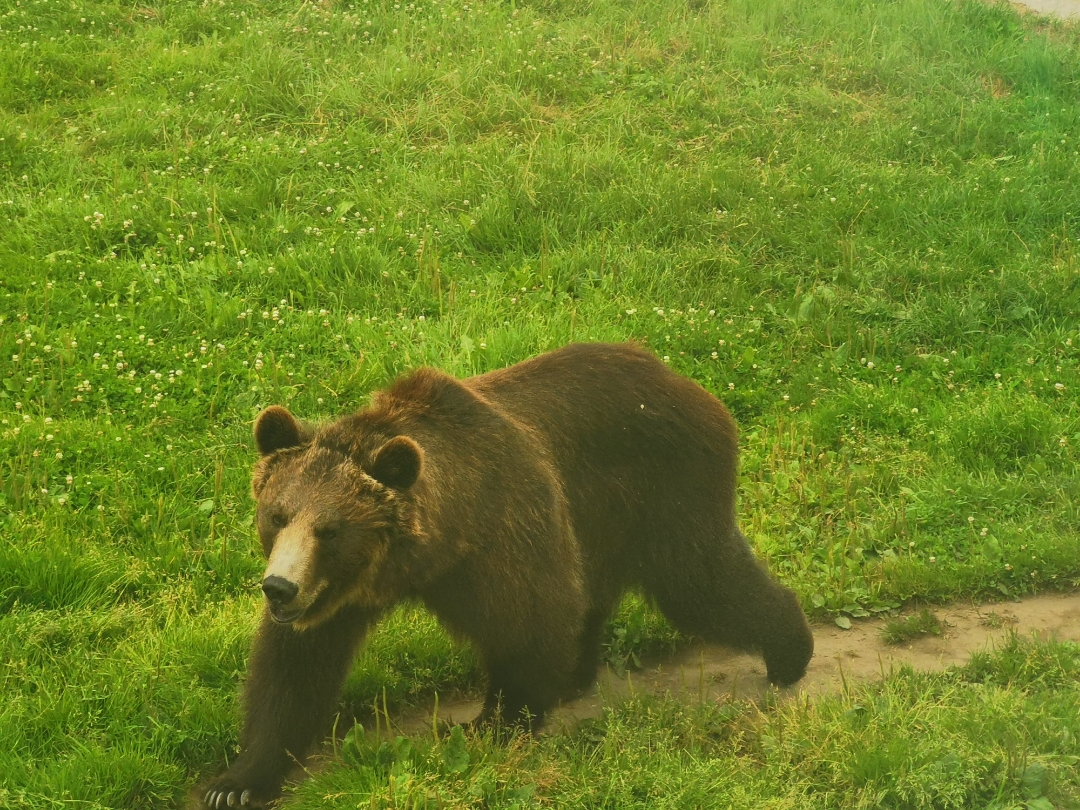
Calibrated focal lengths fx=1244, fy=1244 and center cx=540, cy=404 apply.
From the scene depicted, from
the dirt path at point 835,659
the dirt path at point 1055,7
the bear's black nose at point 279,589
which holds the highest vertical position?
the dirt path at point 1055,7

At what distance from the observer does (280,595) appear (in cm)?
421

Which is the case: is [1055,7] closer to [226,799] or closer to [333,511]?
[333,511]

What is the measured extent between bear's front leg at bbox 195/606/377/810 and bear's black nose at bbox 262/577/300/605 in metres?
0.45

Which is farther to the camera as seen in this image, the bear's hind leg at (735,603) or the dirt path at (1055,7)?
the dirt path at (1055,7)

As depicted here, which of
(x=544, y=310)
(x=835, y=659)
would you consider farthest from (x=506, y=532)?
(x=544, y=310)

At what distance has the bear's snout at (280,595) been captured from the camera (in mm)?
4188

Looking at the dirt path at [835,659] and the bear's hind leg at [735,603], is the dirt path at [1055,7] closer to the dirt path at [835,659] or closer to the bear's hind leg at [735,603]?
the dirt path at [835,659]

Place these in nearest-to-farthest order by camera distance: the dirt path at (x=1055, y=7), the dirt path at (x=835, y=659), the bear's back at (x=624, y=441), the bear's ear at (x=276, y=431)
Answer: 1. the bear's ear at (x=276, y=431)
2. the bear's back at (x=624, y=441)
3. the dirt path at (x=835, y=659)
4. the dirt path at (x=1055, y=7)

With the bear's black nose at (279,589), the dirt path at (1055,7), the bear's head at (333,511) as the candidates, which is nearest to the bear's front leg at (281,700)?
the bear's head at (333,511)

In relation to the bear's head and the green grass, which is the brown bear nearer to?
the bear's head

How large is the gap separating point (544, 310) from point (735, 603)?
127 inches

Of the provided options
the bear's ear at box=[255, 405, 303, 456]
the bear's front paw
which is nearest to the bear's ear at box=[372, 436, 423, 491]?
the bear's ear at box=[255, 405, 303, 456]

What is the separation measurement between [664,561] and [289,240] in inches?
171

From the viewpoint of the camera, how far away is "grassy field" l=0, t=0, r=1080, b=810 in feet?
15.9
